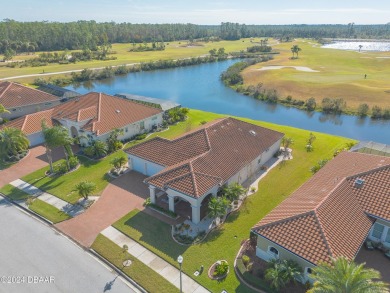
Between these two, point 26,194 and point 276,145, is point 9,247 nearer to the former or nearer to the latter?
point 26,194

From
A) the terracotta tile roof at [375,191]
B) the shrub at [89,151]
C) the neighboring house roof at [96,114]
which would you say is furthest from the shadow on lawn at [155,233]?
the neighboring house roof at [96,114]

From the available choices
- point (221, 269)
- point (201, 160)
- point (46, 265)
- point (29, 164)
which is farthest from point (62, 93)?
point (221, 269)

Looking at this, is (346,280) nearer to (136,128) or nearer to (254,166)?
(254,166)

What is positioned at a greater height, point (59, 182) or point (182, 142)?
point (182, 142)

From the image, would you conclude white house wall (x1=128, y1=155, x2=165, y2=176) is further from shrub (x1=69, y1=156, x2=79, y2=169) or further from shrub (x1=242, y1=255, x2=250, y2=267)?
shrub (x1=242, y1=255, x2=250, y2=267)

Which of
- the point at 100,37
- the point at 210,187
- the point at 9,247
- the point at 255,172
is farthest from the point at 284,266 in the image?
the point at 100,37

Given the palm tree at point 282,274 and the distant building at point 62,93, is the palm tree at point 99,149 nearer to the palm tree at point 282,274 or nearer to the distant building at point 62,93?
the distant building at point 62,93
